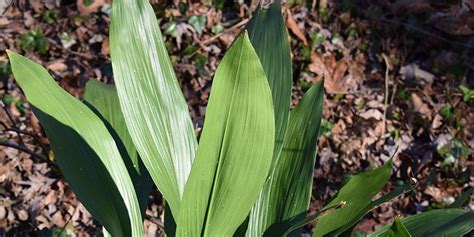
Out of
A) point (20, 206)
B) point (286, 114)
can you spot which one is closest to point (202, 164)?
point (286, 114)

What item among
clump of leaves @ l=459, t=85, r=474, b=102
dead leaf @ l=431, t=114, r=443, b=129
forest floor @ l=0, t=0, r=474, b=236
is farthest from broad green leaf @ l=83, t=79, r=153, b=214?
clump of leaves @ l=459, t=85, r=474, b=102

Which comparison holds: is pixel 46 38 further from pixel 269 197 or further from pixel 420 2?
pixel 420 2

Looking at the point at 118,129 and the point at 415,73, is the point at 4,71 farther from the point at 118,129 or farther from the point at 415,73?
the point at 415,73

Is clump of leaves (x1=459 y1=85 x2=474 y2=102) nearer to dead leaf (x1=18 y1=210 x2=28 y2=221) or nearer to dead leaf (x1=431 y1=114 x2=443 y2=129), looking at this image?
dead leaf (x1=431 y1=114 x2=443 y2=129)

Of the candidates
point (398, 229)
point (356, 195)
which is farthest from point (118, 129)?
point (398, 229)

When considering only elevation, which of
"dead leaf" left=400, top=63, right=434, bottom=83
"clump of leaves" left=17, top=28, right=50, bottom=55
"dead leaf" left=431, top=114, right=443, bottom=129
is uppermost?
"clump of leaves" left=17, top=28, right=50, bottom=55

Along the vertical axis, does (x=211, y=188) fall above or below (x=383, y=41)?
above
